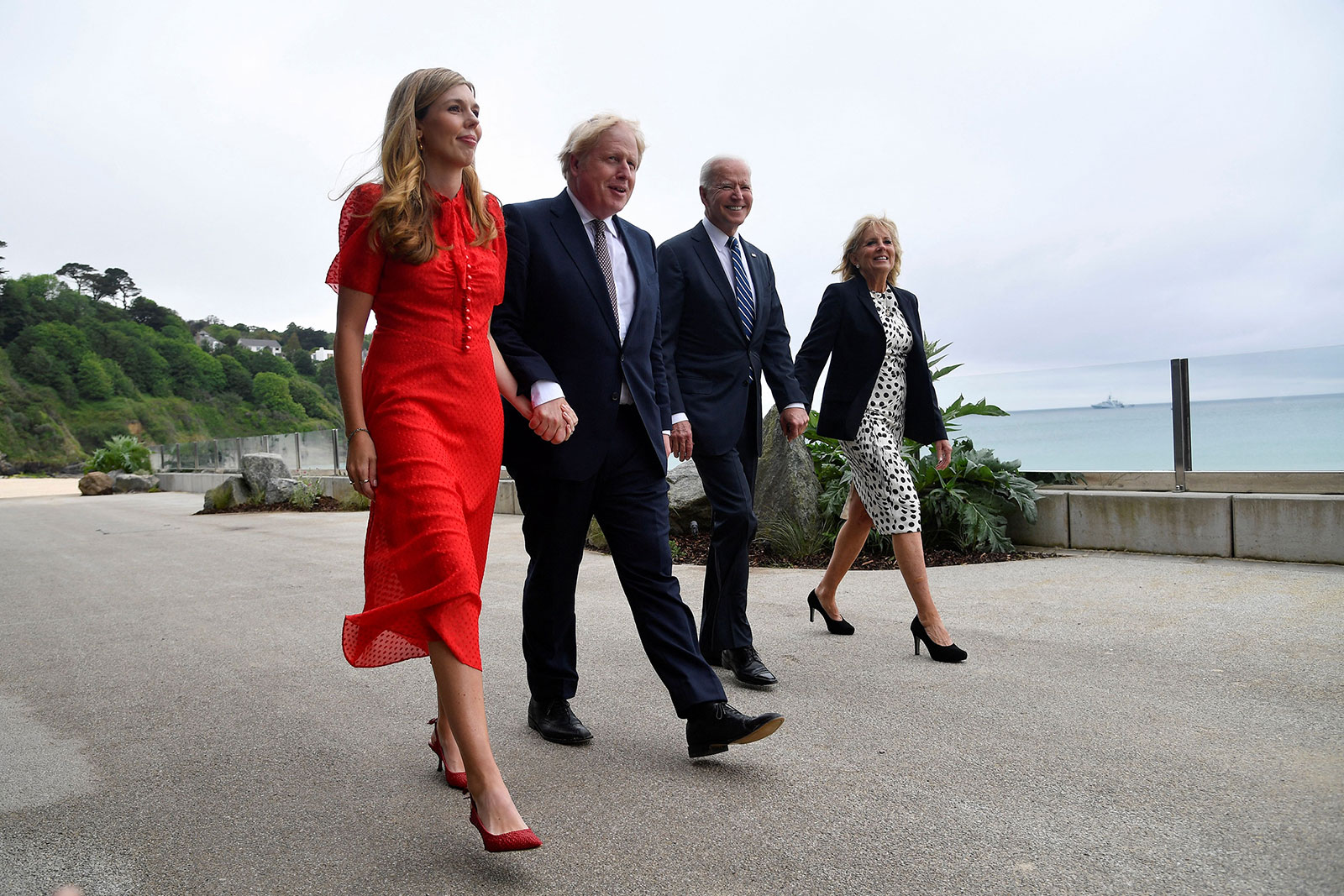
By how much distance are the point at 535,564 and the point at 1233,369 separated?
6962 mm

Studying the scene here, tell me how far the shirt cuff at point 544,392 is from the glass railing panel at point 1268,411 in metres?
6.74

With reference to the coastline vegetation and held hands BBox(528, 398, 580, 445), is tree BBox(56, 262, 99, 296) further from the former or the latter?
held hands BBox(528, 398, 580, 445)

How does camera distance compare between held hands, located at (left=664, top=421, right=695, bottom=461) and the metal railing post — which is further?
the metal railing post

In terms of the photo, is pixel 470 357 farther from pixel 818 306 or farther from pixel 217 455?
pixel 217 455

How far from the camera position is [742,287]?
163 inches

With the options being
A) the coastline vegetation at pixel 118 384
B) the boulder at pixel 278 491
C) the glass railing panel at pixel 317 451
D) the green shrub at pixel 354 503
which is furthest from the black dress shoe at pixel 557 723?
the coastline vegetation at pixel 118 384

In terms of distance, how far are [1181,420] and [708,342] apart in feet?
18.3

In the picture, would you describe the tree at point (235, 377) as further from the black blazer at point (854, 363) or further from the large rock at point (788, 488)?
the black blazer at point (854, 363)

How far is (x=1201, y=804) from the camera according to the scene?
2.47m

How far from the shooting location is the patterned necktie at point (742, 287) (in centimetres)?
411

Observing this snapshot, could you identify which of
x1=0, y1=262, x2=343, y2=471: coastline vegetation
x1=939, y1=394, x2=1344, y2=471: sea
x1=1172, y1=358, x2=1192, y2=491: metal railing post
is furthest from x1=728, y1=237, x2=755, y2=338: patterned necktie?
A: x1=0, y1=262, x2=343, y2=471: coastline vegetation

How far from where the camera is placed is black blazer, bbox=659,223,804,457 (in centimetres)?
392

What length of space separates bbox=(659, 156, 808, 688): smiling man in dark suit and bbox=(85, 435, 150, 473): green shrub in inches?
1446

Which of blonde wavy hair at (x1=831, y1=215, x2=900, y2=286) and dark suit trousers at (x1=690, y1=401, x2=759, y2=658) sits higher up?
blonde wavy hair at (x1=831, y1=215, x2=900, y2=286)
